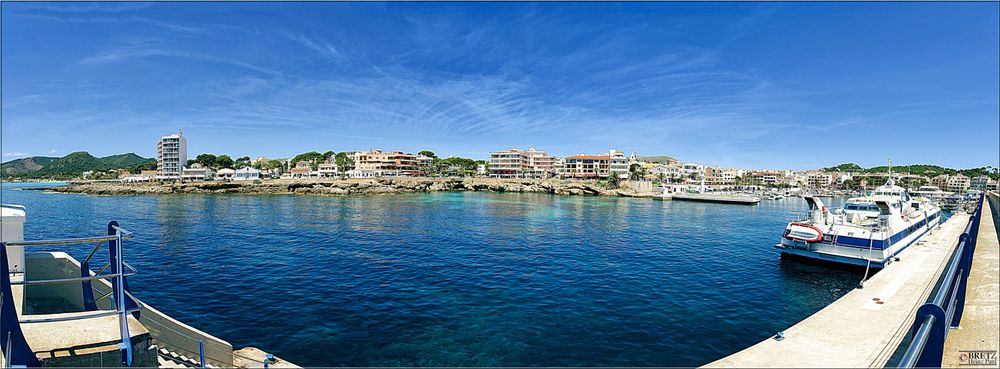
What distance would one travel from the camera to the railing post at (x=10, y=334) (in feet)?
27.0

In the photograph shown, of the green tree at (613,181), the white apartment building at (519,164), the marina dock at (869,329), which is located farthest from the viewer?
the white apartment building at (519,164)

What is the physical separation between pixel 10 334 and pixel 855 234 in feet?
118

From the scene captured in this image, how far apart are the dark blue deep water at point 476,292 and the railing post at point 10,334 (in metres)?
5.65

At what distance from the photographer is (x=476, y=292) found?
778 inches

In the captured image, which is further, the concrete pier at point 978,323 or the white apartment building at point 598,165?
the white apartment building at point 598,165

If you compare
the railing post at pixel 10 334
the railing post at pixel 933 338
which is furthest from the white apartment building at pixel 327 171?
the railing post at pixel 933 338

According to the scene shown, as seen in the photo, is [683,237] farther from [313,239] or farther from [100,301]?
[100,301]

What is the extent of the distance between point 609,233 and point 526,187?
8583cm

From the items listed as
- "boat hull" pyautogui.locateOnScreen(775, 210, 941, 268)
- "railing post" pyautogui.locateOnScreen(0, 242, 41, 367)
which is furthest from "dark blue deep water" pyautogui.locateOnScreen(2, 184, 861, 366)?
"railing post" pyautogui.locateOnScreen(0, 242, 41, 367)

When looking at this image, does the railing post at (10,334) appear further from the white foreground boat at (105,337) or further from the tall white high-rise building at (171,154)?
the tall white high-rise building at (171,154)

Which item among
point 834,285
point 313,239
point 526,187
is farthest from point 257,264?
point 526,187

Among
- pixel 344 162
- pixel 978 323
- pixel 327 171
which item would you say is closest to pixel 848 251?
pixel 978 323

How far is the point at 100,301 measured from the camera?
13.9 metres

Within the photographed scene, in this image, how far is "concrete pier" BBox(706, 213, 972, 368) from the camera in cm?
978
